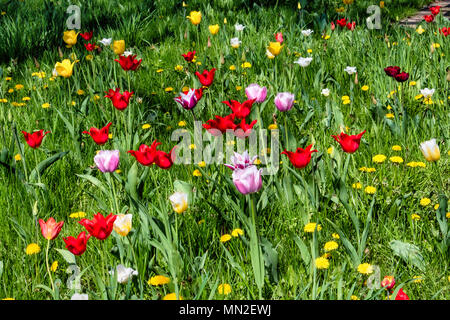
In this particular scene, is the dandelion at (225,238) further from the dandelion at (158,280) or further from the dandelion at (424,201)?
the dandelion at (424,201)

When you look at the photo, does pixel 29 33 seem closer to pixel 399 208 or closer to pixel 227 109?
pixel 227 109

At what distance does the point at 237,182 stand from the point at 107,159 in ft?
1.45

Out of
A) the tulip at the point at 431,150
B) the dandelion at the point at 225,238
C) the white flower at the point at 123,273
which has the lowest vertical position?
the dandelion at the point at 225,238

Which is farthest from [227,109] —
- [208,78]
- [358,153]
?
[358,153]

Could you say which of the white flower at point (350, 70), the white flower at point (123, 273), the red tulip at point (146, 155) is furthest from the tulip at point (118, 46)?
the white flower at point (123, 273)

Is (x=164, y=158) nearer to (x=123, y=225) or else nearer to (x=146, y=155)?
(x=146, y=155)

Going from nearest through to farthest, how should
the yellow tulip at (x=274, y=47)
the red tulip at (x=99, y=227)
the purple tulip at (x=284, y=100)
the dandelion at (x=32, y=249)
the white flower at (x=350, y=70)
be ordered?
the red tulip at (x=99, y=227) → the dandelion at (x=32, y=249) → the purple tulip at (x=284, y=100) → the yellow tulip at (x=274, y=47) → the white flower at (x=350, y=70)

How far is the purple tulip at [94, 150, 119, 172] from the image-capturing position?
1442mm

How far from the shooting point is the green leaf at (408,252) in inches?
55.7

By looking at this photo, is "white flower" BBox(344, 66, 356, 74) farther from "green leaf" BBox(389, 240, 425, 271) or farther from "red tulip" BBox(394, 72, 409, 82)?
"green leaf" BBox(389, 240, 425, 271)

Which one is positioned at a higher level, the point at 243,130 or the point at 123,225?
the point at 243,130

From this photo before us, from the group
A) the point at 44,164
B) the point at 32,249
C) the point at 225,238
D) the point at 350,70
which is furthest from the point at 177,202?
the point at 350,70

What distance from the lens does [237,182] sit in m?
1.21
